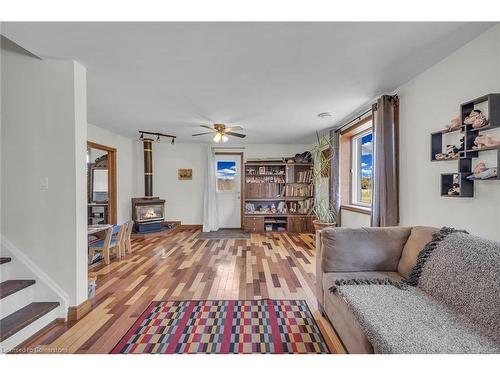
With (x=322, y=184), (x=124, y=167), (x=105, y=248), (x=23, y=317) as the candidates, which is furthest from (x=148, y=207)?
(x=322, y=184)

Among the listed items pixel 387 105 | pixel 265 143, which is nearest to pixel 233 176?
pixel 265 143

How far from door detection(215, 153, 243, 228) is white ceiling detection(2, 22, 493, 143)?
2930 millimetres

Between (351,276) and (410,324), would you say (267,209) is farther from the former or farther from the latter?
(410,324)

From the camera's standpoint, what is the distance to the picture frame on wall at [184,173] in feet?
20.8

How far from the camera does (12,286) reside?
1.99 m

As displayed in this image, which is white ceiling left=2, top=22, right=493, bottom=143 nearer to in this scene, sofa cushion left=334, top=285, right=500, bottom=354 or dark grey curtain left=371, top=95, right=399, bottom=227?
dark grey curtain left=371, top=95, right=399, bottom=227

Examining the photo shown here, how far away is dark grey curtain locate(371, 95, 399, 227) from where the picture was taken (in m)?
2.76

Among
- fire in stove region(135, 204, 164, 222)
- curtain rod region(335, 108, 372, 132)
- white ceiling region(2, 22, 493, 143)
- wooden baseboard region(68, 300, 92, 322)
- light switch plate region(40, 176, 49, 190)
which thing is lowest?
wooden baseboard region(68, 300, 92, 322)

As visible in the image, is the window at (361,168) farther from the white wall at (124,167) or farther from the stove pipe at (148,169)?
the white wall at (124,167)

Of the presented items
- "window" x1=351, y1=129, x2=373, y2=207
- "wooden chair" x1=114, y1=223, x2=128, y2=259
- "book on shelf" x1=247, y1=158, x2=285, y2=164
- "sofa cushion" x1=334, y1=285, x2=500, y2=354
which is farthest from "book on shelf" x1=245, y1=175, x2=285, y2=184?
"sofa cushion" x1=334, y1=285, x2=500, y2=354

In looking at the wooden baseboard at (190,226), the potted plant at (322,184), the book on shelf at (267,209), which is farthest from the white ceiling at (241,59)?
the wooden baseboard at (190,226)
